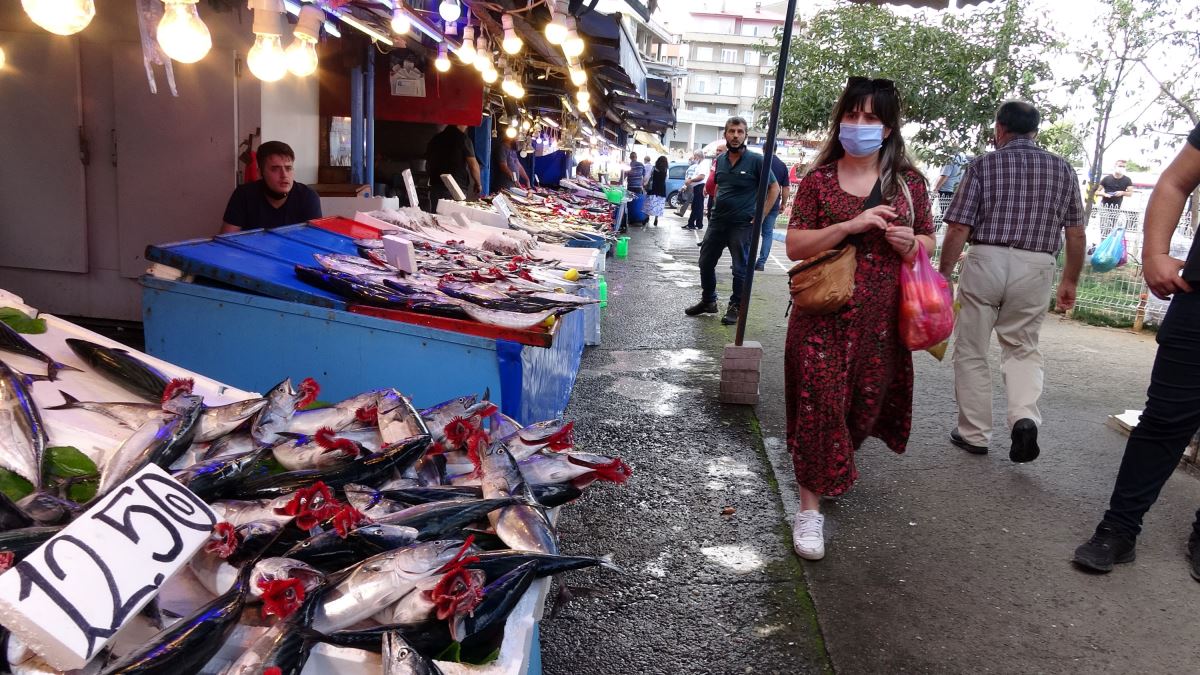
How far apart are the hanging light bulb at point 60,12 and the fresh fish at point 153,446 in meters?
1.25

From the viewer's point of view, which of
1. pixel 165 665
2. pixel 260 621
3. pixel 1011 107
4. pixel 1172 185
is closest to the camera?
pixel 165 665

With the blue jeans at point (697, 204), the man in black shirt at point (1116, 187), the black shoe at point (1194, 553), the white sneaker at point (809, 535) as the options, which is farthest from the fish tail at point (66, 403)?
the blue jeans at point (697, 204)

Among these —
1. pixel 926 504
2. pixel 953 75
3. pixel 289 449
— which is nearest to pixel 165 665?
pixel 289 449

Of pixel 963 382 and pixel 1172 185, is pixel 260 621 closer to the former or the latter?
pixel 1172 185

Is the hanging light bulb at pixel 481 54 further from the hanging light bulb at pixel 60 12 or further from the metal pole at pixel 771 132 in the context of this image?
the hanging light bulb at pixel 60 12

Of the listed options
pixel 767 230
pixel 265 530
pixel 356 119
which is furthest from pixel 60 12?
pixel 767 230

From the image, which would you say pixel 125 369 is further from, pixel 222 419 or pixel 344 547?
pixel 344 547

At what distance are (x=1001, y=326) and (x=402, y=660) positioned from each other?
15.2 ft

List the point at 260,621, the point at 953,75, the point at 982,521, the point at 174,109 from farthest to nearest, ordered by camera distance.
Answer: the point at 953,75, the point at 174,109, the point at 982,521, the point at 260,621

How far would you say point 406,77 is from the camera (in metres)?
9.41

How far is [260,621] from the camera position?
4.89ft

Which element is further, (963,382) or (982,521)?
(963,382)

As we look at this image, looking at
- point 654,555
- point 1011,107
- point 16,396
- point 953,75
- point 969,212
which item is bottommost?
point 654,555

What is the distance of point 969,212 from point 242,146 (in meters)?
5.54
